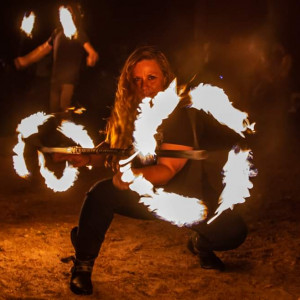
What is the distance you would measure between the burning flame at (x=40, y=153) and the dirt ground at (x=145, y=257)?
68 cm

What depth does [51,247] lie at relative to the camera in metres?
4.71

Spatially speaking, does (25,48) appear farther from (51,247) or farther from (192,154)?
(192,154)

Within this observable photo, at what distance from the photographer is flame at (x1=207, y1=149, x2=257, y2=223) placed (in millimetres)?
3648

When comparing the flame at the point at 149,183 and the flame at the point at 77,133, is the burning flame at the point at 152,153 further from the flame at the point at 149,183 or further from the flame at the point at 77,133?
the flame at the point at 77,133

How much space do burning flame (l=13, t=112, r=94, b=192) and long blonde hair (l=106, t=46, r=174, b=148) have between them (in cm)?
22

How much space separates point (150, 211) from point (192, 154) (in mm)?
585

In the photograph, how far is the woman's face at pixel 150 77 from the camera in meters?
3.94

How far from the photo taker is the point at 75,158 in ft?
13.1

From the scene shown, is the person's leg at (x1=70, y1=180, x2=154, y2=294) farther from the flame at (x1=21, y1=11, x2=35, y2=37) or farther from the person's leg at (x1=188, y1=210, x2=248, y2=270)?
the flame at (x1=21, y1=11, x2=35, y2=37)

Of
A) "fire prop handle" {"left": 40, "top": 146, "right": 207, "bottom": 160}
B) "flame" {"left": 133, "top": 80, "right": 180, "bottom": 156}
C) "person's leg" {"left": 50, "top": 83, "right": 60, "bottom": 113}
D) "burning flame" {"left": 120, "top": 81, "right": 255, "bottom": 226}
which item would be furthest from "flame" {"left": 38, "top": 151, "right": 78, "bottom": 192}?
"person's leg" {"left": 50, "top": 83, "right": 60, "bottom": 113}

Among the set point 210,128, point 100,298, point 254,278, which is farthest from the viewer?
point 210,128

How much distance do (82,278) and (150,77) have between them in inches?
61.0

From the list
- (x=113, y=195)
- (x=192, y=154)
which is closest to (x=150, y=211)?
(x=113, y=195)

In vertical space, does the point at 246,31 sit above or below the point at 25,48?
above
